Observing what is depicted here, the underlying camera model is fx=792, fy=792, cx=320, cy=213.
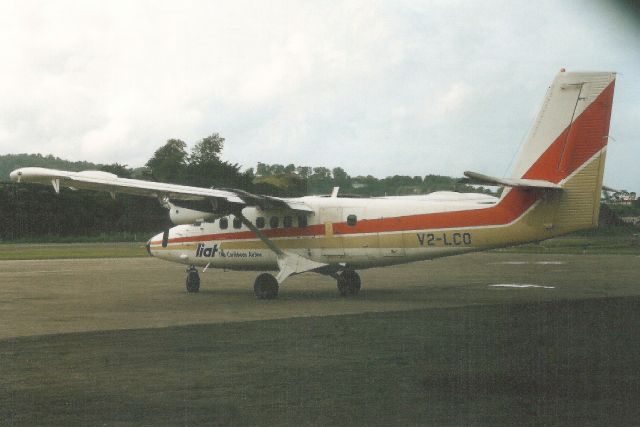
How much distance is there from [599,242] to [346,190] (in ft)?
169

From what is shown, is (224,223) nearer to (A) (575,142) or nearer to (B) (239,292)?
(B) (239,292)

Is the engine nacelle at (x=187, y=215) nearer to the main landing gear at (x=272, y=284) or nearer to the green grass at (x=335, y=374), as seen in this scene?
the main landing gear at (x=272, y=284)

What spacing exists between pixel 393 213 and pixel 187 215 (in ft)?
21.0

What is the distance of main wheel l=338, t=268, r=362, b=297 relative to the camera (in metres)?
23.7

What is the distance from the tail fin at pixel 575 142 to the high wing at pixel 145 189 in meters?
7.27

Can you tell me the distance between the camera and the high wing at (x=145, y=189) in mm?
20688

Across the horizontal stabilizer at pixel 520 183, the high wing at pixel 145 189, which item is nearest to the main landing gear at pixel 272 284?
the high wing at pixel 145 189

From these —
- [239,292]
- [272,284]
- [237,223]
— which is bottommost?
[239,292]

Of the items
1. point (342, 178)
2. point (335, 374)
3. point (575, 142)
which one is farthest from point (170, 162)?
point (335, 374)

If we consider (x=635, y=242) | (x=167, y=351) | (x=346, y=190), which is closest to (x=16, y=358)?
(x=167, y=351)

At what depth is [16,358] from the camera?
12.1m

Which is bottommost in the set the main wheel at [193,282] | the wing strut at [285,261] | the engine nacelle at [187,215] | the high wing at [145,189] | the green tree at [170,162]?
the main wheel at [193,282]

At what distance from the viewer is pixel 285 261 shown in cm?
2334

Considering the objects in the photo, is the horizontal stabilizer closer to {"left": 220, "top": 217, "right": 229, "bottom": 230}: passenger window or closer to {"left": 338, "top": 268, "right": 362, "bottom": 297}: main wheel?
{"left": 338, "top": 268, "right": 362, "bottom": 297}: main wheel
